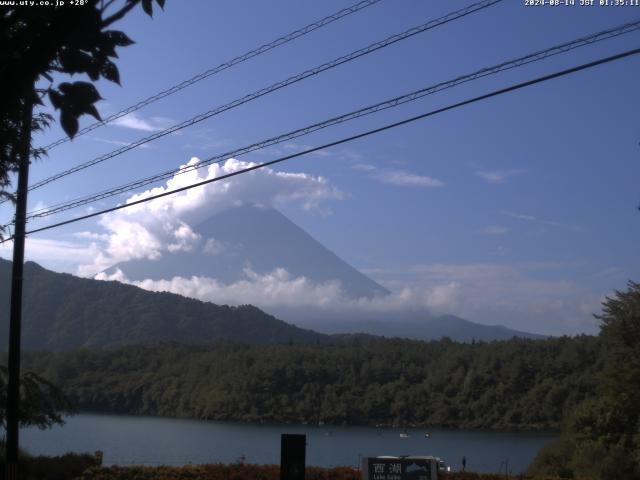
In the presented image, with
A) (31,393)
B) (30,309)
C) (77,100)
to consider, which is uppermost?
(30,309)

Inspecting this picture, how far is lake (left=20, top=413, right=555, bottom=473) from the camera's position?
44594 millimetres

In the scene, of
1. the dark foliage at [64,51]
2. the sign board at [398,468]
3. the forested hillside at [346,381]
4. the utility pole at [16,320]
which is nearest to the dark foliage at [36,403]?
the utility pole at [16,320]

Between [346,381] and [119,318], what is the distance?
3689 inches

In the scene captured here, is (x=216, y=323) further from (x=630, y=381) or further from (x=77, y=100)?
(x=77, y=100)

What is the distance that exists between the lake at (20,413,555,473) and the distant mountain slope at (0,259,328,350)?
86.0 m

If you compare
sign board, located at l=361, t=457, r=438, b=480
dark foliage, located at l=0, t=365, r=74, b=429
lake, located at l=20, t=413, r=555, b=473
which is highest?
dark foliage, located at l=0, t=365, r=74, b=429

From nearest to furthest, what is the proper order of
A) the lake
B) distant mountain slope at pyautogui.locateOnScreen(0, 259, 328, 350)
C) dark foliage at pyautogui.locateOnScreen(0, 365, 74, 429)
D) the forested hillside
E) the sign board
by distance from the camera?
the sign board → dark foliage at pyautogui.locateOnScreen(0, 365, 74, 429) → the lake → the forested hillside → distant mountain slope at pyautogui.locateOnScreen(0, 259, 328, 350)

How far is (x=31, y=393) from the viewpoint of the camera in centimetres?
1811

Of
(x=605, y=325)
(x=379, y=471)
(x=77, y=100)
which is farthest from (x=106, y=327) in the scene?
(x=77, y=100)

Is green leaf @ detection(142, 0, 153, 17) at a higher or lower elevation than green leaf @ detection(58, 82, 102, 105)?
higher

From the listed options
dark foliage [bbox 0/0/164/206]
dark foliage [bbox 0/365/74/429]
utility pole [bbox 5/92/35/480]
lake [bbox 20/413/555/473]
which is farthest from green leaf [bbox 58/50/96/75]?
lake [bbox 20/413/555/473]

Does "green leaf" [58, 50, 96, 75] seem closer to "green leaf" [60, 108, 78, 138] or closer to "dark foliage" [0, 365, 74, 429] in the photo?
"green leaf" [60, 108, 78, 138]

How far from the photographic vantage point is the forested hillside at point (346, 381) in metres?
80.9

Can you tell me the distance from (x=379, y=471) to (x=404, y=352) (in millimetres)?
92271
